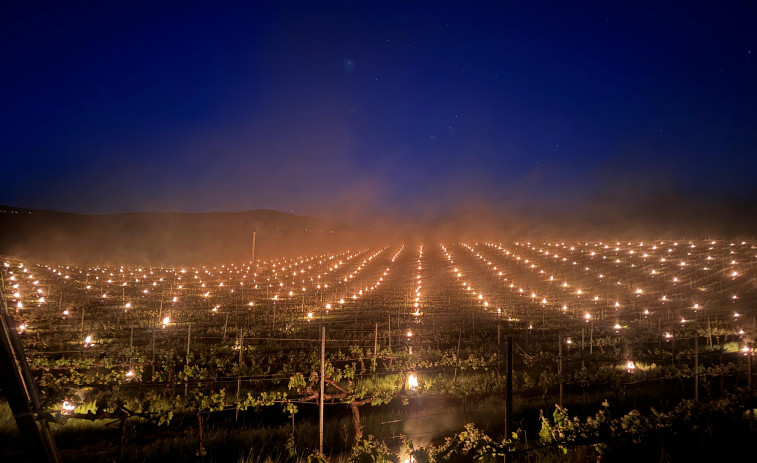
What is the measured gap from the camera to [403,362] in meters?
10.7

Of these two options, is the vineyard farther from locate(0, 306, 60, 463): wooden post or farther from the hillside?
the hillside

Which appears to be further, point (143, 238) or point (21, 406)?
point (143, 238)

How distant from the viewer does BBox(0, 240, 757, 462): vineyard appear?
17.5 feet

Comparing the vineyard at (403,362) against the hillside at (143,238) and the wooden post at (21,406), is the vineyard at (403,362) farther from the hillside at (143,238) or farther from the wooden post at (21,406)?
the hillside at (143,238)

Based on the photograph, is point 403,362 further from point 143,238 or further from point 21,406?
point 143,238

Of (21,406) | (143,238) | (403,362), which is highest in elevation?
(143,238)

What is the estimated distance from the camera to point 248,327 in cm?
1555

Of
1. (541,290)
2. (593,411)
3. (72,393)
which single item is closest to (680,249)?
(541,290)

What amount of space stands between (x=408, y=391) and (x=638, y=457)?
4.35 meters

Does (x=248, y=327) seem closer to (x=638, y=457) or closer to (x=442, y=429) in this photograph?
(x=442, y=429)

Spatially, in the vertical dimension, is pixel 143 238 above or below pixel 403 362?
above

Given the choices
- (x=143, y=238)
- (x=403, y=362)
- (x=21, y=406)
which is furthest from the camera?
(x=143, y=238)

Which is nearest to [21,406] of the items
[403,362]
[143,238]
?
[403,362]

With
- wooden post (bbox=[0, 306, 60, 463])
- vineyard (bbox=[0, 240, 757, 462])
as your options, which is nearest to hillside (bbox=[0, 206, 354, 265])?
vineyard (bbox=[0, 240, 757, 462])
